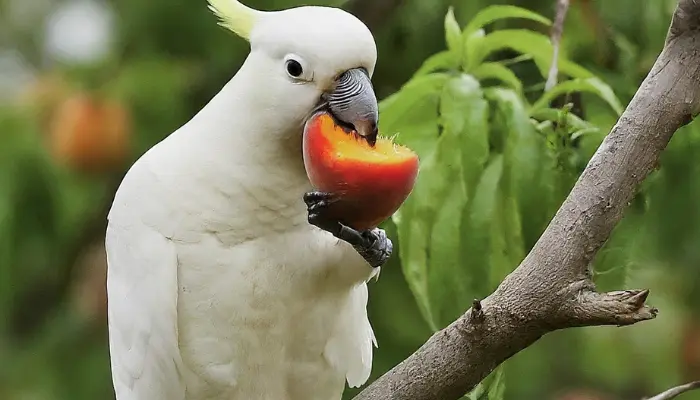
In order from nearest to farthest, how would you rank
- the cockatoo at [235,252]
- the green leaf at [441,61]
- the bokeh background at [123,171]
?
the cockatoo at [235,252], the green leaf at [441,61], the bokeh background at [123,171]

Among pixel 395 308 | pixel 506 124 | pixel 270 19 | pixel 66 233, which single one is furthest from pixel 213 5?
pixel 66 233

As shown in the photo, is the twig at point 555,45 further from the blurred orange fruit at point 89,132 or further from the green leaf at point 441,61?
the blurred orange fruit at point 89,132

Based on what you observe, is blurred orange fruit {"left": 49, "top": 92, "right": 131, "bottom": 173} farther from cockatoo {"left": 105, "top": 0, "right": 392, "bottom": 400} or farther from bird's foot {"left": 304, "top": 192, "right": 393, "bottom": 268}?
bird's foot {"left": 304, "top": 192, "right": 393, "bottom": 268}

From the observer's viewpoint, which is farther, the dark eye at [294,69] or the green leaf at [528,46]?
the green leaf at [528,46]

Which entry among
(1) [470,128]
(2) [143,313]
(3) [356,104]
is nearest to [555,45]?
(1) [470,128]

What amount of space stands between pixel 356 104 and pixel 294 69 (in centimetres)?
7

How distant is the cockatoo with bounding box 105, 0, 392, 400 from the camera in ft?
2.43

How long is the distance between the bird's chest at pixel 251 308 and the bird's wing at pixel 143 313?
15 millimetres

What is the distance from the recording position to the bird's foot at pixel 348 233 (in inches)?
25.8

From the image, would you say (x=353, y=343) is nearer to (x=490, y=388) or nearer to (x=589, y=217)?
(x=490, y=388)

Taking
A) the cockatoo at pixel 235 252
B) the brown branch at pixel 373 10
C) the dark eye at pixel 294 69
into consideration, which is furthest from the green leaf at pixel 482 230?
the brown branch at pixel 373 10

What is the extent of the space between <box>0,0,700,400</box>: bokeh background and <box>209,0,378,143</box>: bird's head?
0.50 metres

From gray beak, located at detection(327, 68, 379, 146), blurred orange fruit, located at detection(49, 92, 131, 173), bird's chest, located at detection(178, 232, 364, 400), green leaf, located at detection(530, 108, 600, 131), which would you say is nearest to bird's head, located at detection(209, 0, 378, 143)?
gray beak, located at detection(327, 68, 379, 146)

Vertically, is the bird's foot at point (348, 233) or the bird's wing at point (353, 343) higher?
the bird's foot at point (348, 233)
